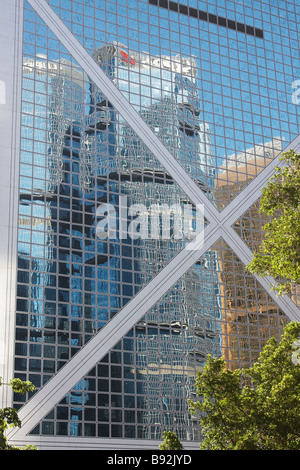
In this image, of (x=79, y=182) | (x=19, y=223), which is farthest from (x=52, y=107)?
(x=19, y=223)

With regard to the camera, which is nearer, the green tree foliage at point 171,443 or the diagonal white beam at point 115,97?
the green tree foliage at point 171,443

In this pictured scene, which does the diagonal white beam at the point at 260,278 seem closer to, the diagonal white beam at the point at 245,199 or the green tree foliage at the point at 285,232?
the diagonal white beam at the point at 245,199

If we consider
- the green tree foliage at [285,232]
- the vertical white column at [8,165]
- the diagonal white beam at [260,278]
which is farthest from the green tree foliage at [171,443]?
the diagonal white beam at [260,278]

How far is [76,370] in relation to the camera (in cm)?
3547

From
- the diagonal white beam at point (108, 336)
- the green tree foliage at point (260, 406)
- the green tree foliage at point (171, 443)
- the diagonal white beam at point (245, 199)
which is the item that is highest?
the diagonal white beam at point (245, 199)

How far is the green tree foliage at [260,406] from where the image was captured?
20.1 m

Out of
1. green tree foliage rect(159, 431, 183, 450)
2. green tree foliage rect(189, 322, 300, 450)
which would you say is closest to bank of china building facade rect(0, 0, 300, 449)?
green tree foliage rect(189, 322, 300, 450)

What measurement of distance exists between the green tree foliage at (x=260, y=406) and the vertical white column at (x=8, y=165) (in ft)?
50.1

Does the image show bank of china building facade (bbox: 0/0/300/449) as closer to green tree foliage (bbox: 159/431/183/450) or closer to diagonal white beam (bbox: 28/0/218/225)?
diagonal white beam (bbox: 28/0/218/225)

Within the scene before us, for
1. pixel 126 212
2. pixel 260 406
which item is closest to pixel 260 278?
pixel 126 212

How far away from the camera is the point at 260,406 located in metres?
20.8

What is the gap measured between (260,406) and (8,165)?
22.1 metres

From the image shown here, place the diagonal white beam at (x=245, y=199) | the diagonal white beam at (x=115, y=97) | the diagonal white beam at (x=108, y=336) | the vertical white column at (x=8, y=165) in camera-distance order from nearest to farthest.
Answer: the diagonal white beam at (x=108, y=336)
the vertical white column at (x=8, y=165)
the diagonal white beam at (x=115, y=97)
the diagonal white beam at (x=245, y=199)
